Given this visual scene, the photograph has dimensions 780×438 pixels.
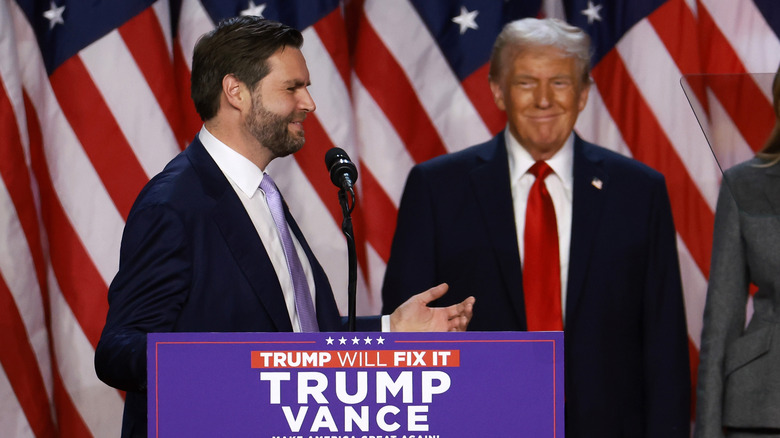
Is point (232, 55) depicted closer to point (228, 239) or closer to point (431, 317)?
point (228, 239)

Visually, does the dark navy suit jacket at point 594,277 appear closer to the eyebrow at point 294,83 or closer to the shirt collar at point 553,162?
the shirt collar at point 553,162

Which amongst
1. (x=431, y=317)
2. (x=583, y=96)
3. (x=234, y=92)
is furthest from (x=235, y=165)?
(x=583, y=96)

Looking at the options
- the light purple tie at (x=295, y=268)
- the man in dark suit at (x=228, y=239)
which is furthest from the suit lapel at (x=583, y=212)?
the light purple tie at (x=295, y=268)

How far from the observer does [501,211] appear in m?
2.63

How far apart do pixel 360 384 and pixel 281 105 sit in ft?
2.90

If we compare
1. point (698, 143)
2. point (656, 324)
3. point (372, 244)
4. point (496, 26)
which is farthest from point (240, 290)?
point (698, 143)

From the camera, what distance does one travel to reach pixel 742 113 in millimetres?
1563

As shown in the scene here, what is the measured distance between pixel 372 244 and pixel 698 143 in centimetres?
118

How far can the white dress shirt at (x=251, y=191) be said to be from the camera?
79.0 inches

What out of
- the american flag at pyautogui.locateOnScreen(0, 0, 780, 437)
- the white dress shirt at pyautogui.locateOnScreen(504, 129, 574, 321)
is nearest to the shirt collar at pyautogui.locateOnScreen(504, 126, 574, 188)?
the white dress shirt at pyautogui.locateOnScreen(504, 129, 574, 321)

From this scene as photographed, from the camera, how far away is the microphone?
6.00 feet

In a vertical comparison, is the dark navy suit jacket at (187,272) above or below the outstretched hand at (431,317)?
above

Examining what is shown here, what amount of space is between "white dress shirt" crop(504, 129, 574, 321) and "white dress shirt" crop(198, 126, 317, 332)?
2.70ft

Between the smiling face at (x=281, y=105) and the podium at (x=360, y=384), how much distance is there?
768mm
